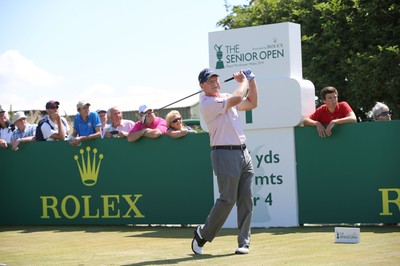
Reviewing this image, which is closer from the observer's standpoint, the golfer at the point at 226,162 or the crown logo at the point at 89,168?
the golfer at the point at 226,162

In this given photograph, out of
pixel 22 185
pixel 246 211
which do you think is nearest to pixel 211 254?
pixel 246 211

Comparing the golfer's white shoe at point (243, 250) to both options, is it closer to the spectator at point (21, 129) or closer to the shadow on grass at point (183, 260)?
the shadow on grass at point (183, 260)

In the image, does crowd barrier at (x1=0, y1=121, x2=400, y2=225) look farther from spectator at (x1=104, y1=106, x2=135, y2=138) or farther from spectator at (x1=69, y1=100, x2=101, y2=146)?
spectator at (x1=104, y1=106, x2=135, y2=138)

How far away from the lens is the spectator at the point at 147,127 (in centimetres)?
1370

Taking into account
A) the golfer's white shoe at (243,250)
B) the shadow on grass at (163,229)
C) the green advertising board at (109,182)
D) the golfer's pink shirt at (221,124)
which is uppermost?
the golfer's pink shirt at (221,124)

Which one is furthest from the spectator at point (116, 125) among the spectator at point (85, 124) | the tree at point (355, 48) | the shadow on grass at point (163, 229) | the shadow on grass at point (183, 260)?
the tree at point (355, 48)

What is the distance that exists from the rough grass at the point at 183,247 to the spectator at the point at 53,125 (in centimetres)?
190

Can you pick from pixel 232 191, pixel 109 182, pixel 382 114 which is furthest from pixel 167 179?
pixel 232 191

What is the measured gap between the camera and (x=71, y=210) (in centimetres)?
1459

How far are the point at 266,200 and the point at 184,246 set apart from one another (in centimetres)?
236

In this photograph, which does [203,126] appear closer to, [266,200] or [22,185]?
[266,200]

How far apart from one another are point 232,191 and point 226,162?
0.31m

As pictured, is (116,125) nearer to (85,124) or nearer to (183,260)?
(85,124)

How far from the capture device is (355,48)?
32.3m
